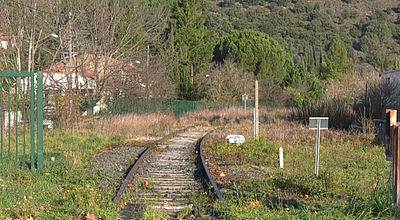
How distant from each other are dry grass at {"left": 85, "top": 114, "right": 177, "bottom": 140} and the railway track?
22.3ft

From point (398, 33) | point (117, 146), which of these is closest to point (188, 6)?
point (117, 146)

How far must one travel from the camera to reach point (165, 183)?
998 centimetres

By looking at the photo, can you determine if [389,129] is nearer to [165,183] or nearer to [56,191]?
[165,183]

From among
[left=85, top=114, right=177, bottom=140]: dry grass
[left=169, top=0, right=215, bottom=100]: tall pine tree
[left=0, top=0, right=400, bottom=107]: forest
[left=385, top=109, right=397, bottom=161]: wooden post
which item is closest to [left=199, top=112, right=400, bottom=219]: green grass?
[left=385, top=109, right=397, bottom=161]: wooden post

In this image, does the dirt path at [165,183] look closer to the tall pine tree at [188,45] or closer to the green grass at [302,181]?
the green grass at [302,181]

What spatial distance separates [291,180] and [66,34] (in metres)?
22.2

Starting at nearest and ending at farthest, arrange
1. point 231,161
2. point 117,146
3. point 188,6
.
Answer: point 231,161 → point 117,146 → point 188,6

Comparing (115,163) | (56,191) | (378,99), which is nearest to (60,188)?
(56,191)

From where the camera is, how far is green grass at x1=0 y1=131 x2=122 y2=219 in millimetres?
6750

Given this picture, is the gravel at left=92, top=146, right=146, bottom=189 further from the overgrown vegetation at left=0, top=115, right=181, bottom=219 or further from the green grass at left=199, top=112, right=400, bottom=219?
the green grass at left=199, top=112, right=400, bottom=219

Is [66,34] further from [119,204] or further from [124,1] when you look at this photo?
[119,204]

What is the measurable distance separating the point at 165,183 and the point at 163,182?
128 millimetres

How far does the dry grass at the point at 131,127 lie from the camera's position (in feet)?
72.8

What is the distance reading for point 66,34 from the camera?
28.5 m
